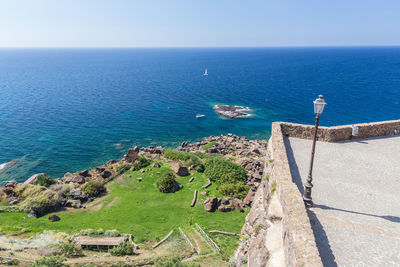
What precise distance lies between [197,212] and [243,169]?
408 inches

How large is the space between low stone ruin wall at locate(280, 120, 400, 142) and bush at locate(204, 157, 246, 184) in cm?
1269

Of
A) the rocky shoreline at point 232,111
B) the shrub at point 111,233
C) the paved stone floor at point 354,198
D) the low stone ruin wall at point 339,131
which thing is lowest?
the shrub at point 111,233

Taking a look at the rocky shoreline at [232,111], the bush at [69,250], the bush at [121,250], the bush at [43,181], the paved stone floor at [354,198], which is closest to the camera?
the paved stone floor at [354,198]

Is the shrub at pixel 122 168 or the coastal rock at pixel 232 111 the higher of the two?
the coastal rock at pixel 232 111

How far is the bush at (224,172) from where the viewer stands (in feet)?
99.8

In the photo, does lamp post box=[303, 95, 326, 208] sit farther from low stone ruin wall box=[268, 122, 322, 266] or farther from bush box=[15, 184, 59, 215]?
bush box=[15, 184, 59, 215]

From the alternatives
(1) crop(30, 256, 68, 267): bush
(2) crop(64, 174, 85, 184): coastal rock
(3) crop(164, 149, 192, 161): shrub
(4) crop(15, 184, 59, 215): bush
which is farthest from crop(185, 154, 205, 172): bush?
(1) crop(30, 256, 68, 267): bush

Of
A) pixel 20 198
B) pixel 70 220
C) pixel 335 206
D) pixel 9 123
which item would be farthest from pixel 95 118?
pixel 335 206

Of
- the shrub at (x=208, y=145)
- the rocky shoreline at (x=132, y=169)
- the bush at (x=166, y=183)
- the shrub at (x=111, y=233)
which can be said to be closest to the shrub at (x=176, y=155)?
the rocky shoreline at (x=132, y=169)

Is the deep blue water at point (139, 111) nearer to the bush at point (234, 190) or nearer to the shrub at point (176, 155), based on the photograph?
the shrub at point (176, 155)

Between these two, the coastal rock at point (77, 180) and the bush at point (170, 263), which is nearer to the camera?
the bush at point (170, 263)

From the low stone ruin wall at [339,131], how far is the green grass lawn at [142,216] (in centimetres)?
1005

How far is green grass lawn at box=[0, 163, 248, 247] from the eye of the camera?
22.6m

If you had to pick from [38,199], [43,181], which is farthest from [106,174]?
[38,199]
